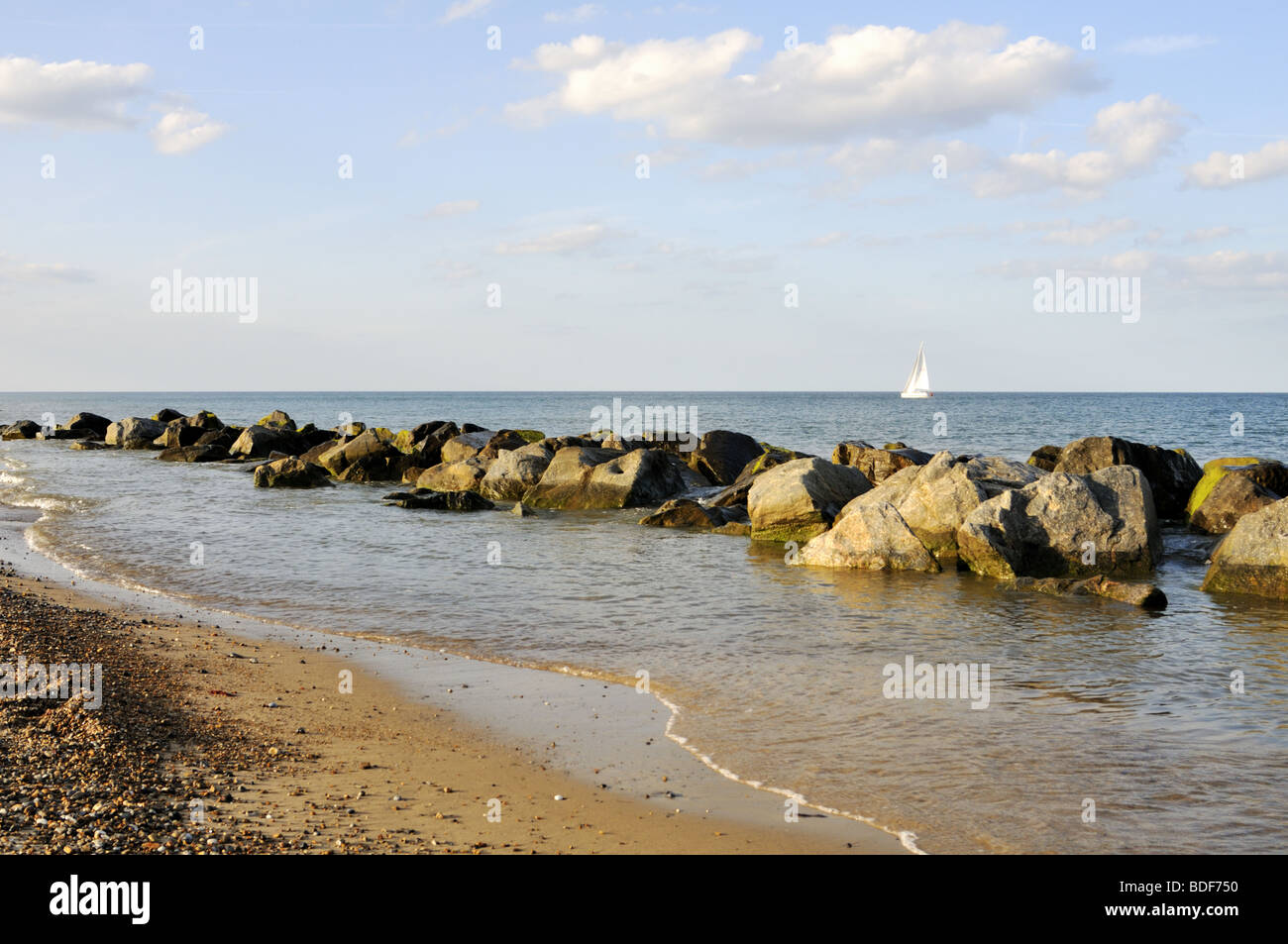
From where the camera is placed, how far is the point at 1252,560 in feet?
50.4

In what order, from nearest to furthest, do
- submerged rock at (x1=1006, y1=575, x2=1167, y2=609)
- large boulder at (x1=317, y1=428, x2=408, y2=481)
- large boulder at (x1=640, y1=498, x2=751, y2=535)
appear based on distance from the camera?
1. submerged rock at (x1=1006, y1=575, x2=1167, y2=609)
2. large boulder at (x1=640, y1=498, x2=751, y2=535)
3. large boulder at (x1=317, y1=428, x2=408, y2=481)

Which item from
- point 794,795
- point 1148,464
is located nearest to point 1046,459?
point 1148,464

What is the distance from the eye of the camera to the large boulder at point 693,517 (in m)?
23.2

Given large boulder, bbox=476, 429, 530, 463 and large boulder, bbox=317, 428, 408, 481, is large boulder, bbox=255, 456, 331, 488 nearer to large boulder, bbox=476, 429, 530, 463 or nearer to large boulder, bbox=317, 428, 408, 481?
large boulder, bbox=317, 428, 408, 481

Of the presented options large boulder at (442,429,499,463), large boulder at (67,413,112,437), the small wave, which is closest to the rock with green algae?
the small wave

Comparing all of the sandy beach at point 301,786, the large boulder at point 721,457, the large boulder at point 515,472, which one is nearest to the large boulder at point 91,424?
the large boulder at point 515,472

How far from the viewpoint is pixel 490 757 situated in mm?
7719

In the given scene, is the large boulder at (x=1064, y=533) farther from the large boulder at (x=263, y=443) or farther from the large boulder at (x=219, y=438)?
the large boulder at (x=219, y=438)

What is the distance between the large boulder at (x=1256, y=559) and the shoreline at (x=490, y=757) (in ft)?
36.6

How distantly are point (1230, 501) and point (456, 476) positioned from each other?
69.0 ft

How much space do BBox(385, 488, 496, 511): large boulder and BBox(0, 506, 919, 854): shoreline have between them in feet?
46.6

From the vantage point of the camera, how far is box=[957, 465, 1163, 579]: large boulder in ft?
54.9
